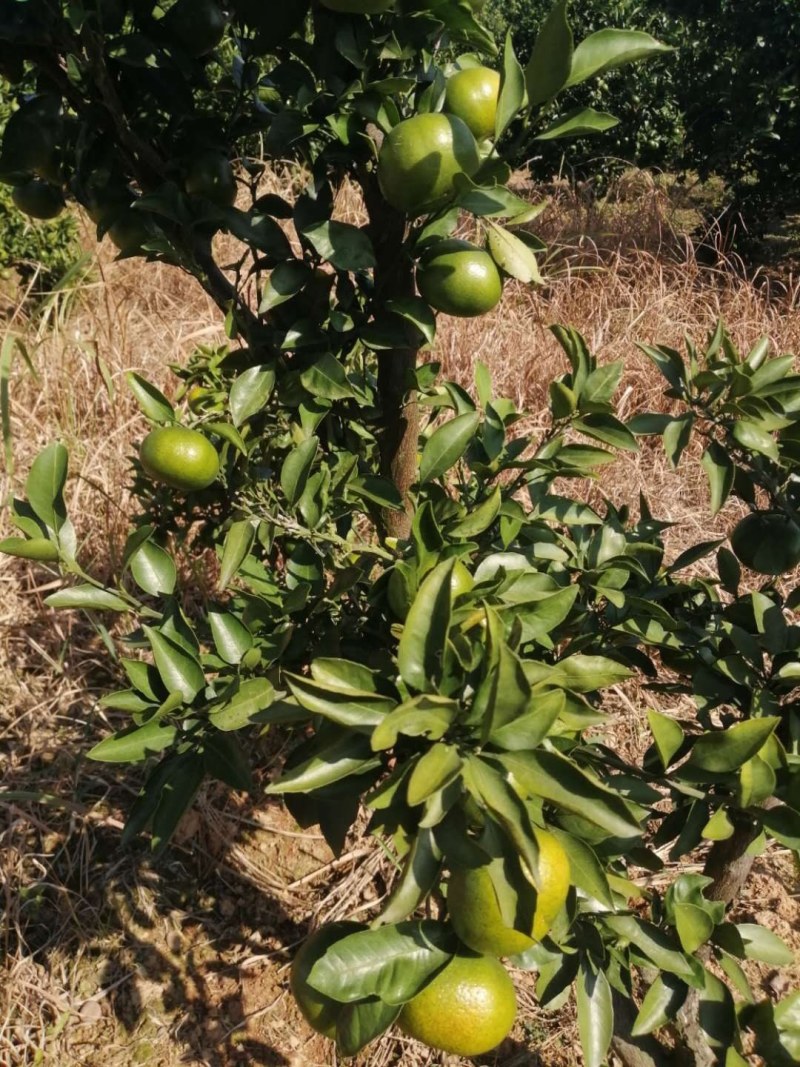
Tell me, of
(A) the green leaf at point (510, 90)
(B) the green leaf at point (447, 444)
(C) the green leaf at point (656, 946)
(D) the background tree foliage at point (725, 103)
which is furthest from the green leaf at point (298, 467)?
(D) the background tree foliage at point (725, 103)

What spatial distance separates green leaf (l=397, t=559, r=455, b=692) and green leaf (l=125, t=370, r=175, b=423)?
50cm

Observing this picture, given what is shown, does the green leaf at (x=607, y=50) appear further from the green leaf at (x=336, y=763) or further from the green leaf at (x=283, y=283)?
the green leaf at (x=336, y=763)

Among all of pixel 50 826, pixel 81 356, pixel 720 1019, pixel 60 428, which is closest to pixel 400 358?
pixel 720 1019

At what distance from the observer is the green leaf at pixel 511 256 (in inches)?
32.4

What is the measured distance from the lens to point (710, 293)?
3744 millimetres

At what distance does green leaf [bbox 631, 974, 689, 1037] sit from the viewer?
95 centimetres

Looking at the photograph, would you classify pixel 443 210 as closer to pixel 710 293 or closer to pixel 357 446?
pixel 357 446

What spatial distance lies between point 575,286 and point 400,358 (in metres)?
3.09

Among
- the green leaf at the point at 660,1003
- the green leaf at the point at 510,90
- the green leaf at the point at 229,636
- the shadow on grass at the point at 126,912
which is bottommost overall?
the shadow on grass at the point at 126,912

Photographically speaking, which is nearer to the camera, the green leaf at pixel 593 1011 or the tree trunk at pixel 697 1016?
the green leaf at pixel 593 1011

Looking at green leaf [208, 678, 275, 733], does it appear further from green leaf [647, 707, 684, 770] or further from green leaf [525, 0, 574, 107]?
green leaf [525, 0, 574, 107]

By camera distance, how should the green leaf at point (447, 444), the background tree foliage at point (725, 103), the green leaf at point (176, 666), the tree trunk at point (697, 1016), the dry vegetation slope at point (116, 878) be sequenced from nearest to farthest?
the green leaf at point (176, 666) < the green leaf at point (447, 444) < the tree trunk at point (697, 1016) < the dry vegetation slope at point (116, 878) < the background tree foliage at point (725, 103)

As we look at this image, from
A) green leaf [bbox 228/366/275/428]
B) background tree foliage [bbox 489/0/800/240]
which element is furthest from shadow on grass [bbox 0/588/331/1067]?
background tree foliage [bbox 489/0/800/240]

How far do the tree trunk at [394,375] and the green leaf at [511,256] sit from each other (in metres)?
0.12
